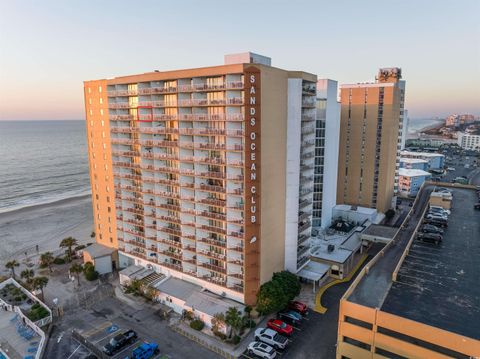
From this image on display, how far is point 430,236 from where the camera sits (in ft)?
182

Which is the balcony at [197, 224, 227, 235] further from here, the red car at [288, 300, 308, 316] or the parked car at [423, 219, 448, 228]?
the parked car at [423, 219, 448, 228]

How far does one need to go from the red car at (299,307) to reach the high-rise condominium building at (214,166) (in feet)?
20.3

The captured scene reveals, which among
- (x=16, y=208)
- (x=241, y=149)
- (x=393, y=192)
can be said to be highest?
(x=241, y=149)

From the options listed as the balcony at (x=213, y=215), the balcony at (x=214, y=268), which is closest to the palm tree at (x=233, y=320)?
the balcony at (x=214, y=268)

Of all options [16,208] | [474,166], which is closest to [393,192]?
[474,166]

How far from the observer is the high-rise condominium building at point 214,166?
46.8 m

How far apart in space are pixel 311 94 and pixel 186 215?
29.5 metres

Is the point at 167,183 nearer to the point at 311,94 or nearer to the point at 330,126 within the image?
the point at 311,94

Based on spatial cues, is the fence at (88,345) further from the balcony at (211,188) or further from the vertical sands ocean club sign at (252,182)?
the balcony at (211,188)

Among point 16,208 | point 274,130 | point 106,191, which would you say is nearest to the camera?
point 274,130

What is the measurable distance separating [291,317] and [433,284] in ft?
65.6

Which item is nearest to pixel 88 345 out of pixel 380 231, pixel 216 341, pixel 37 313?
pixel 37 313

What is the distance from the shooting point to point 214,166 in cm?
5041

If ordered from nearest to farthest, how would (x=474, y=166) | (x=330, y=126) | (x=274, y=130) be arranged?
(x=274, y=130), (x=330, y=126), (x=474, y=166)
